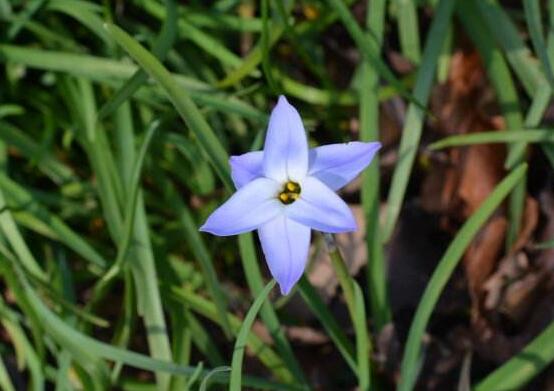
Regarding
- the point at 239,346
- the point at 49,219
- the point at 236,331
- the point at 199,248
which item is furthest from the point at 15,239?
the point at 239,346

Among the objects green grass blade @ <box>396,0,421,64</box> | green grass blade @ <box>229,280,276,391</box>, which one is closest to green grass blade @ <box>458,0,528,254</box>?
green grass blade @ <box>396,0,421,64</box>

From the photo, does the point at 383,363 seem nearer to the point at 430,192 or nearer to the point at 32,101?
the point at 430,192

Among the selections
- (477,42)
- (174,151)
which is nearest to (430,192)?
(477,42)

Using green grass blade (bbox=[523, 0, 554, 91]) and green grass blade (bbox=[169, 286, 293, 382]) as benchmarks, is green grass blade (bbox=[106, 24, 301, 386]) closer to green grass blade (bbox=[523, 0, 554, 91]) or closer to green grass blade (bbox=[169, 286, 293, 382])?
green grass blade (bbox=[169, 286, 293, 382])

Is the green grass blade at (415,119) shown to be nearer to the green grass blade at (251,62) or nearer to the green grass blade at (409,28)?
the green grass blade at (409,28)

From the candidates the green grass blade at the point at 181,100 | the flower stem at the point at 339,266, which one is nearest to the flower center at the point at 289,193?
the flower stem at the point at 339,266

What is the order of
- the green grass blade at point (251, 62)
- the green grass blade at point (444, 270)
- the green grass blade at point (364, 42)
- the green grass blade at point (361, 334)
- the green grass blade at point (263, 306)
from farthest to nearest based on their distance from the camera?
the green grass blade at point (251, 62) < the green grass blade at point (364, 42) < the green grass blade at point (263, 306) < the green grass blade at point (444, 270) < the green grass blade at point (361, 334)

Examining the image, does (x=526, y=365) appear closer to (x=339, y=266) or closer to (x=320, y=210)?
(x=339, y=266)

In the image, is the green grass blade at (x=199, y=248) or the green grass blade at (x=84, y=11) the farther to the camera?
the green grass blade at (x=84, y=11)
